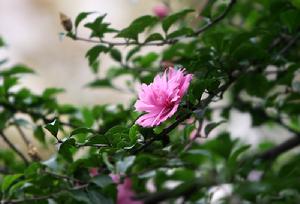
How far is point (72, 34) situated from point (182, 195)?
431 mm

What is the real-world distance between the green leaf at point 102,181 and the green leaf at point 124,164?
0.05m

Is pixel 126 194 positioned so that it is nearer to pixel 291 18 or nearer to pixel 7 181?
pixel 7 181

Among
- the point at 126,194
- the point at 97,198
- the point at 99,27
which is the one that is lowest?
the point at 126,194

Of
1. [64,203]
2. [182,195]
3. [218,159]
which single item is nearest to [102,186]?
[64,203]

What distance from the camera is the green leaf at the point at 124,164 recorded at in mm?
847

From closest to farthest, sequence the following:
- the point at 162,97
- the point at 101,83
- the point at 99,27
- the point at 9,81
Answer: the point at 162,97
the point at 99,27
the point at 9,81
the point at 101,83

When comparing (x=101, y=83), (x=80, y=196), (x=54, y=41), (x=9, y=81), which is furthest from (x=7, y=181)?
(x=54, y=41)

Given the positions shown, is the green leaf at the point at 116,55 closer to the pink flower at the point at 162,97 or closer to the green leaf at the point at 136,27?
the green leaf at the point at 136,27

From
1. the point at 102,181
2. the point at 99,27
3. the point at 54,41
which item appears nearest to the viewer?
the point at 102,181

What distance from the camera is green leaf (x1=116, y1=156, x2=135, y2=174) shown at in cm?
85

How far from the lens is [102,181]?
793 millimetres

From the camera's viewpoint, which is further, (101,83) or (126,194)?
(101,83)

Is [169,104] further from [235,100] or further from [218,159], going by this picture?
[218,159]

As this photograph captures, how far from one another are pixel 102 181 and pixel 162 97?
0.21 m
